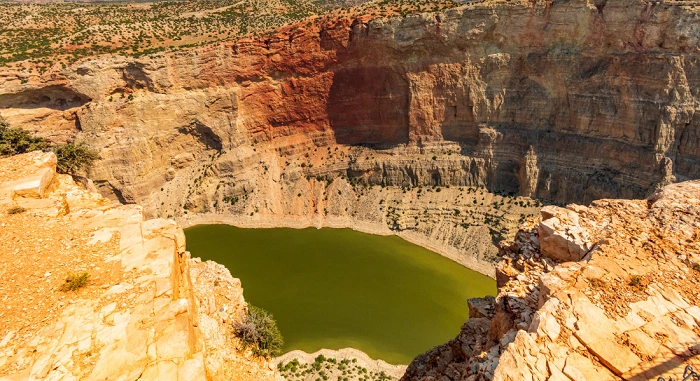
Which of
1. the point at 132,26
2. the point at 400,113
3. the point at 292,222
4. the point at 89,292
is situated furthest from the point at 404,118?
the point at 89,292

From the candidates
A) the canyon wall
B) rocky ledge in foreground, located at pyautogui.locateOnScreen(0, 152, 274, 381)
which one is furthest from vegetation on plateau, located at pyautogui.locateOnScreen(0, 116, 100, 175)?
the canyon wall

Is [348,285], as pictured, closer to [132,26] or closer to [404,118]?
[404,118]

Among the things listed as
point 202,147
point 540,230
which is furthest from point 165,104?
point 540,230

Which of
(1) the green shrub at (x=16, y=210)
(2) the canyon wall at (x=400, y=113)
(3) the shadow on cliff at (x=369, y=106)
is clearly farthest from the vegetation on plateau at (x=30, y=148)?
(3) the shadow on cliff at (x=369, y=106)

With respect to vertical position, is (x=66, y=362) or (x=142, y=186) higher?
(x=66, y=362)

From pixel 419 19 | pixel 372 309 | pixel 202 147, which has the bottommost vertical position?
pixel 372 309

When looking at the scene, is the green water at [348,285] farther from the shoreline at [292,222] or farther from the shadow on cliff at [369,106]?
the shadow on cliff at [369,106]

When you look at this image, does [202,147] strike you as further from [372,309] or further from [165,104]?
[372,309]
